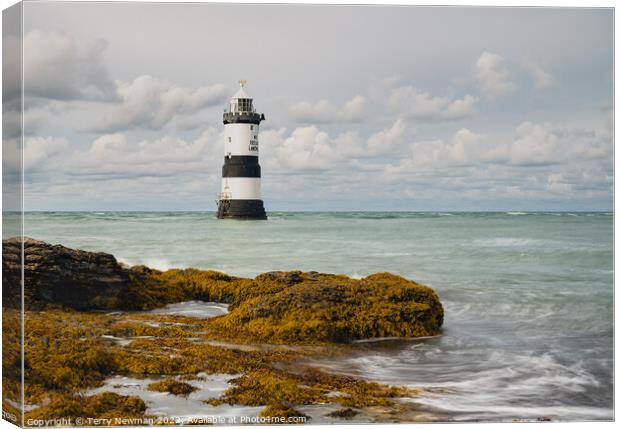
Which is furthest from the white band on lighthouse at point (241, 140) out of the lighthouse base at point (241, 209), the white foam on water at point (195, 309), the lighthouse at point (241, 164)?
the white foam on water at point (195, 309)

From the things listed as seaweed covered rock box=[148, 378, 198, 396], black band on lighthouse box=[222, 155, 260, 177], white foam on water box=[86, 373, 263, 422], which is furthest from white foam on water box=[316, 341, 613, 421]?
black band on lighthouse box=[222, 155, 260, 177]

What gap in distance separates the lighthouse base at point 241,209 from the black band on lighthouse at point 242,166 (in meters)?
0.27

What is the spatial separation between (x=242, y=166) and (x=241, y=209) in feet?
1.39

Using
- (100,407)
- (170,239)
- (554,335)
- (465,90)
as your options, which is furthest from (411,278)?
(100,407)

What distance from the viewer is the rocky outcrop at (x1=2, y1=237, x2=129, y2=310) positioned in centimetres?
637

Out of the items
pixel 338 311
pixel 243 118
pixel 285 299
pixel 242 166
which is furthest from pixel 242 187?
pixel 338 311

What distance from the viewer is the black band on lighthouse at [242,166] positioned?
7.40m

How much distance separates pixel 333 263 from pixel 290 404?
1.66 metres

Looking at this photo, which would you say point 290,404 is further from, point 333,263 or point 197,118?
point 197,118

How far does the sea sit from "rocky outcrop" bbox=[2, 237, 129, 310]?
116 millimetres

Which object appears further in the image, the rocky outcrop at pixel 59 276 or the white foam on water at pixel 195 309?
the white foam on water at pixel 195 309

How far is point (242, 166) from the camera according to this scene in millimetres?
7461

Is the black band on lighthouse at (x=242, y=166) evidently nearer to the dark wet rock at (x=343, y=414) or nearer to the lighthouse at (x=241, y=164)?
the lighthouse at (x=241, y=164)

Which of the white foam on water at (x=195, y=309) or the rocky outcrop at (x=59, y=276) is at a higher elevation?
the rocky outcrop at (x=59, y=276)
